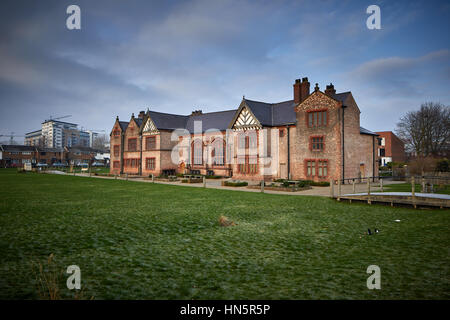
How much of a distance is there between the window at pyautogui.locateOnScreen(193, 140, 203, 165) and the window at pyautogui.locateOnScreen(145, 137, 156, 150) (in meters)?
7.14

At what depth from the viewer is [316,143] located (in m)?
31.1

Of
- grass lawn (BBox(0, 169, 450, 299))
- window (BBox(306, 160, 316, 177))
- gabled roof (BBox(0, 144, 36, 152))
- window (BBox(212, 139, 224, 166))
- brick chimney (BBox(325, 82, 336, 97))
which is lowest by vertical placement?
grass lawn (BBox(0, 169, 450, 299))

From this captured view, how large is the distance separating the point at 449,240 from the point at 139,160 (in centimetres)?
4617

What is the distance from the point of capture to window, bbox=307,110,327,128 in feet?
99.9

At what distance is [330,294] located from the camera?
199 inches

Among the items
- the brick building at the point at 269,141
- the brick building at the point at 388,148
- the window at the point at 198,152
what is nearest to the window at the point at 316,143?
the brick building at the point at 269,141

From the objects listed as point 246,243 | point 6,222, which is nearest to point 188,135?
point 6,222

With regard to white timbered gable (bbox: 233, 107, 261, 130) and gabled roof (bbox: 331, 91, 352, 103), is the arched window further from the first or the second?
gabled roof (bbox: 331, 91, 352, 103)

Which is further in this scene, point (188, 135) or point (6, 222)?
point (188, 135)

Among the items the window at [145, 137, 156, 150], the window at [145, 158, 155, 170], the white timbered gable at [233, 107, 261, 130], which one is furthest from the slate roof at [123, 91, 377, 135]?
the window at [145, 158, 155, 170]

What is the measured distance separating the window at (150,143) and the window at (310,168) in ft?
86.1

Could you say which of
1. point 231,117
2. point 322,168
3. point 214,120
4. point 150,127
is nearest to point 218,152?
point 231,117
